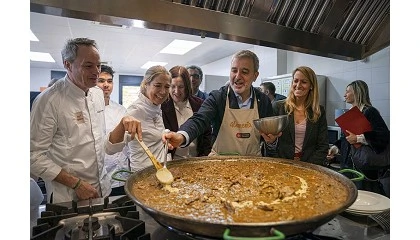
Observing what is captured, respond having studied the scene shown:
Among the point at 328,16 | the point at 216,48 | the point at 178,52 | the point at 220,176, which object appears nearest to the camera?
the point at 220,176

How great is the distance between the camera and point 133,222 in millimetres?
958

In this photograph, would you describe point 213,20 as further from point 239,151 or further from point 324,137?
point 324,137

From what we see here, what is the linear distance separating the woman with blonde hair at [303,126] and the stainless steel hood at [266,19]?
0.28m

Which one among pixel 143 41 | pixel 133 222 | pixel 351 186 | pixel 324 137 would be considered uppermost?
pixel 143 41

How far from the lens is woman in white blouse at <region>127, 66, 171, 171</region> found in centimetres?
202

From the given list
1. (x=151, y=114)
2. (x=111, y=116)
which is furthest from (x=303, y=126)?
(x=111, y=116)

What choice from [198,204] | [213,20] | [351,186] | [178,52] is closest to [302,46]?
[213,20]

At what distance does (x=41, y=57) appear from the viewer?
307 inches

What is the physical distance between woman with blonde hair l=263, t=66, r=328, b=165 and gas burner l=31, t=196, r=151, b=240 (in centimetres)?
115

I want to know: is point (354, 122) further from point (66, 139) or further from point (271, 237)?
point (66, 139)

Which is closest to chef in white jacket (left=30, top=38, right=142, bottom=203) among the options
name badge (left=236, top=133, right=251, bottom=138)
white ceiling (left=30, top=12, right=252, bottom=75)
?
name badge (left=236, top=133, right=251, bottom=138)

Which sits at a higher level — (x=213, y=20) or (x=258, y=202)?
(x=213, y=20)

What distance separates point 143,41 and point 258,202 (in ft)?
18.1

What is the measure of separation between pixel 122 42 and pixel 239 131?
16.4 feet
